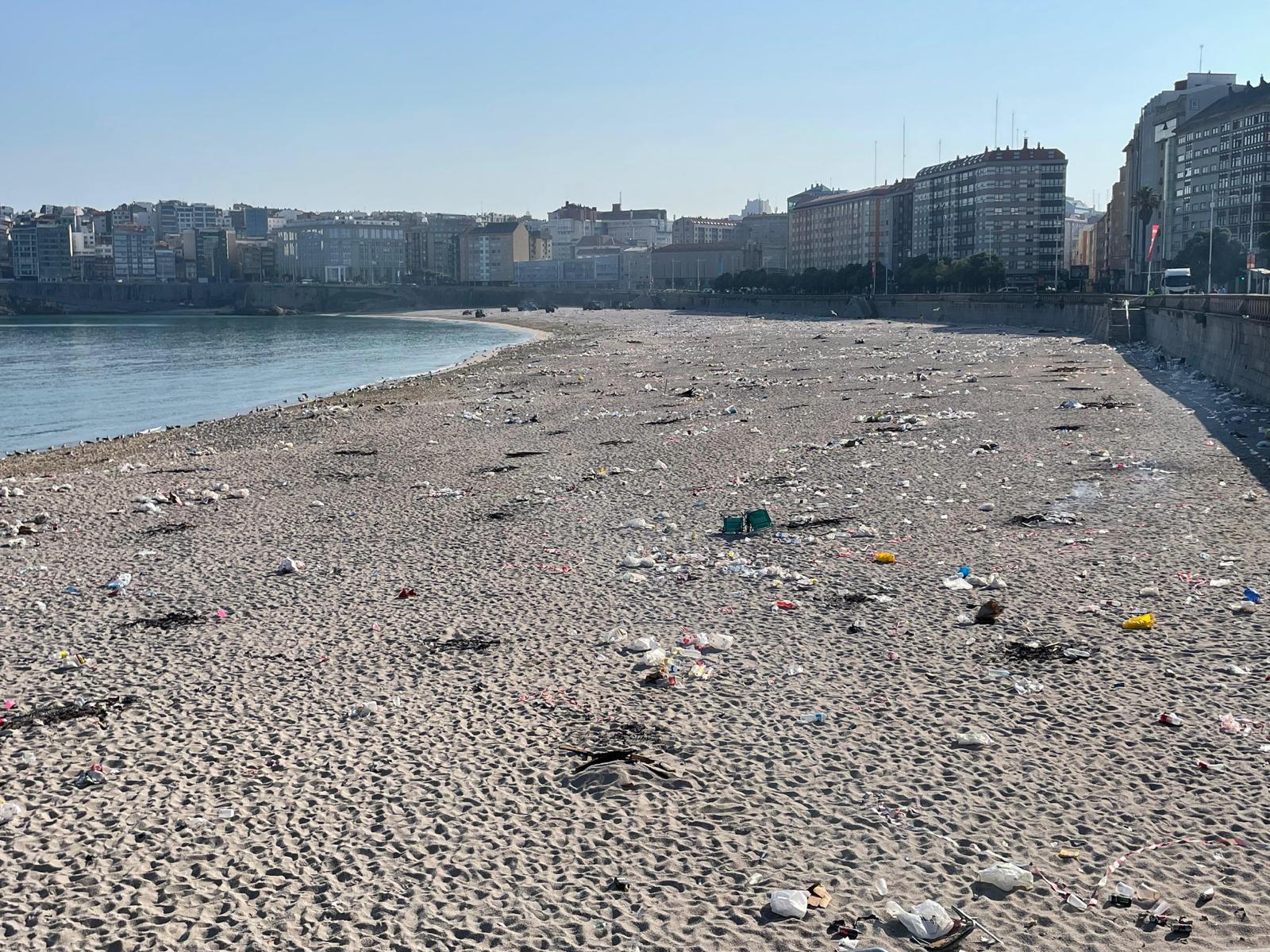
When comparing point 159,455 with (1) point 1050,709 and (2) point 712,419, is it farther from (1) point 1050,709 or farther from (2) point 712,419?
(1) point 1050,709

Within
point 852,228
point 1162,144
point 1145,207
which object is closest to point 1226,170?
point 1145,207

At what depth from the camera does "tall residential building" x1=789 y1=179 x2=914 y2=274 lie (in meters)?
161

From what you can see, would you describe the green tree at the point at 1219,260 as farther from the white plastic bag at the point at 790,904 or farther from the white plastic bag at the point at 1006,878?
the white plastic bag at the point at 790,904

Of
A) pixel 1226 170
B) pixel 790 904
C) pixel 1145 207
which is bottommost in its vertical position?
pixel 790 904

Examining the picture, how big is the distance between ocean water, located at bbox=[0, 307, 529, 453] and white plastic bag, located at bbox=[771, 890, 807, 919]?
2457 centimetres

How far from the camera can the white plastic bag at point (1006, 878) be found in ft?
16.4

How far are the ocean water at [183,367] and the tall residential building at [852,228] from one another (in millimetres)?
66137

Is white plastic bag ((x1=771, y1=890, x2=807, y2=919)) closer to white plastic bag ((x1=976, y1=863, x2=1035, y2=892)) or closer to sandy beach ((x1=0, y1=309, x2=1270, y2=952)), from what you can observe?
sandy beach ((x1=0, y1=309, x2=1270, y2=952))

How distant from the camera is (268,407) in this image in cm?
3269

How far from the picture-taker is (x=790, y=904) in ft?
16.0

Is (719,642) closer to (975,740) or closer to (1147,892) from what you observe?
(975,740)

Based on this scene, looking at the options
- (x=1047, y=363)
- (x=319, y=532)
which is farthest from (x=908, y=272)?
(x=319, y=532)

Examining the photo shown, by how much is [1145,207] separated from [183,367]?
77.5 metres

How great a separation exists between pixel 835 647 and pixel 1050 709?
5.17 ft
